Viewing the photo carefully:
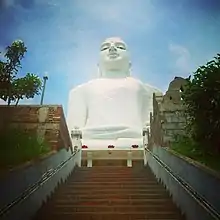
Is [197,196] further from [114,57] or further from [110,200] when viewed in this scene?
[114,57]

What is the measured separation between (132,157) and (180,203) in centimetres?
342

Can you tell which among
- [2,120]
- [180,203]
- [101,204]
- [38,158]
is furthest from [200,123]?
[2,120]

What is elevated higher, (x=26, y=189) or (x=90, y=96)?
(x=90, y=96)

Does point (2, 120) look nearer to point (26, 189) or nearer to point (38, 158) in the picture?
point (38, 158)

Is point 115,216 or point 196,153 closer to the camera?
point 115,216

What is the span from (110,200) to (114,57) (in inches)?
214

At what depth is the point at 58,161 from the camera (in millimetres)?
4152

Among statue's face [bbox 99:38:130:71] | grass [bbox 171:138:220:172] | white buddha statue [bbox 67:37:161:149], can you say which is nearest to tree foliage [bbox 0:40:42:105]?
grass [bbox 171:138:220:172]

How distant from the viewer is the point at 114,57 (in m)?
8.19

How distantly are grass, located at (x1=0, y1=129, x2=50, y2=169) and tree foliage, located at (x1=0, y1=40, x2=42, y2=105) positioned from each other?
39 cm

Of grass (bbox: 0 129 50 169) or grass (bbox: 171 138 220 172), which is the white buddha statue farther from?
grass (bbox: 0 129 50 169)

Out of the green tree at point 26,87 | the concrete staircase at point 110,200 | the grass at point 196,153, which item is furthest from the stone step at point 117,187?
the green tree at point 26,87

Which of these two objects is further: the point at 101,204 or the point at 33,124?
the point at 33,124

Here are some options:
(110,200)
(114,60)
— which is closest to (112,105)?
(114,60)
